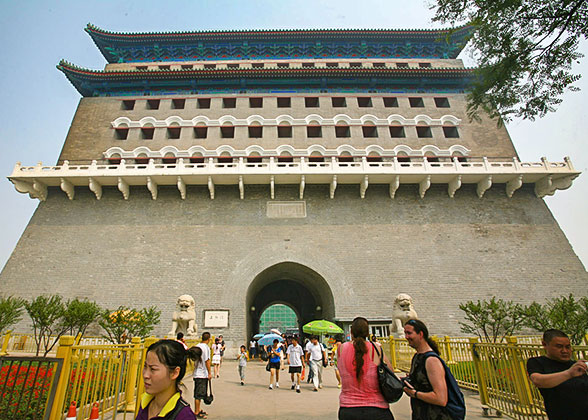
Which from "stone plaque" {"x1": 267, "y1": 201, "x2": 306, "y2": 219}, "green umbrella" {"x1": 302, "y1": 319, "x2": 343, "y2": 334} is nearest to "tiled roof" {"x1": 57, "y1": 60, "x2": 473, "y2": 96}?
"stone plaque" {"x1": 267, "y1": 201, "x2": 306, "y2": 219}

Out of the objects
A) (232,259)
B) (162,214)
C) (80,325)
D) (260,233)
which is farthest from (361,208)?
(80,325)

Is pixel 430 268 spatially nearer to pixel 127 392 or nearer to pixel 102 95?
pixel 127 392

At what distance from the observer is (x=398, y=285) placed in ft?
50.4

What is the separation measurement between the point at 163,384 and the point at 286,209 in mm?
15149

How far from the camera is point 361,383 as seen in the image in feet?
8.85

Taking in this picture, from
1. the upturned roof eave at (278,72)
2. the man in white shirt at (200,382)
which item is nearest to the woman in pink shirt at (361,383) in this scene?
the man in white shirt at (200,382)

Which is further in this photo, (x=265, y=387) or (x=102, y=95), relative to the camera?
(x=102, y=95)

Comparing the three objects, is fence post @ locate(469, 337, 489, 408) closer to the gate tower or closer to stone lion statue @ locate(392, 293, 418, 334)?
stone lion statue @ locate(392, 293, 418, 334)

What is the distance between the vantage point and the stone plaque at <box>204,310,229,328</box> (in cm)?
1451

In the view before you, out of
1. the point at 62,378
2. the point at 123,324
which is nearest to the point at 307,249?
the point at 123,324

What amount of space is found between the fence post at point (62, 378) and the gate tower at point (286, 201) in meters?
11.3

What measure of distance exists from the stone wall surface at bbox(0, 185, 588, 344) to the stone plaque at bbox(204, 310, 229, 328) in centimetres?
26

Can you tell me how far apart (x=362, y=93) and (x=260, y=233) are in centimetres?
1180

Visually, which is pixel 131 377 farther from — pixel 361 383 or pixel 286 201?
pixel 286 201
